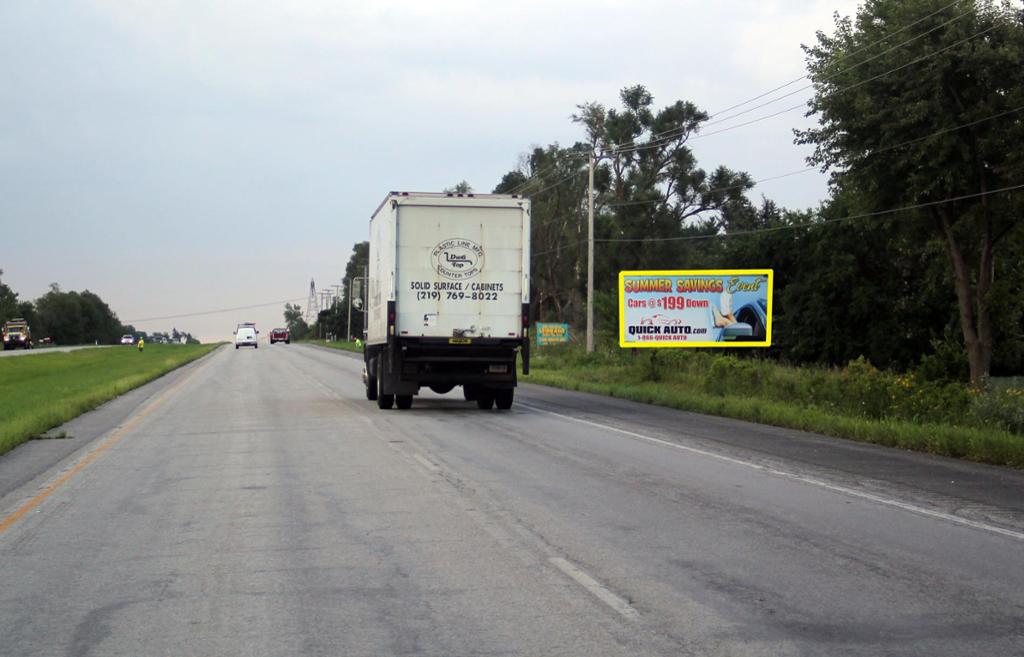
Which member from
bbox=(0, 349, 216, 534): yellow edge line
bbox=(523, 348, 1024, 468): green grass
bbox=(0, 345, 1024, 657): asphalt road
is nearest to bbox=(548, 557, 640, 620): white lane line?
bbox=(0, 345, 1024, 657): asphalt road

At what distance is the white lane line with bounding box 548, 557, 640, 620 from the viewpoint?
21.6 feet

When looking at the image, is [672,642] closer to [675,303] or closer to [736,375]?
[736,375]

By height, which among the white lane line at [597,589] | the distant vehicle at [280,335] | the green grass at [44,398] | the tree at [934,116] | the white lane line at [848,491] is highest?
Answer: the tree at [934,116]

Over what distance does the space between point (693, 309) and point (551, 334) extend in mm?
20418

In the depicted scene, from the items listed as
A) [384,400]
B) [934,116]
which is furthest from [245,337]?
[384,400]

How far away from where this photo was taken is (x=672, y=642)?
233 inches

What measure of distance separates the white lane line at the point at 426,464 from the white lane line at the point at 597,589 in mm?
5360

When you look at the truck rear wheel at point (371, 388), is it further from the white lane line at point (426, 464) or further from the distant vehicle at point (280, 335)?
the distant vehicle at point (280, 335)

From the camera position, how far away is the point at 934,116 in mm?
33969

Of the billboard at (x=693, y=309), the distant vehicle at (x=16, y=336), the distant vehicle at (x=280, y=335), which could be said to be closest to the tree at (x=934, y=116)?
the billboard at (x=693, y=309)

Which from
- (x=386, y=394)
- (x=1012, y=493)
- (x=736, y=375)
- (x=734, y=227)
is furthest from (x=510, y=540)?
(x=734, y=227)

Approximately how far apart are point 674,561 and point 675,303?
27075mm

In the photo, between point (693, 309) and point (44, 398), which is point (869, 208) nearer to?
point (693, 309)

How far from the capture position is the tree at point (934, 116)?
3344 cm
